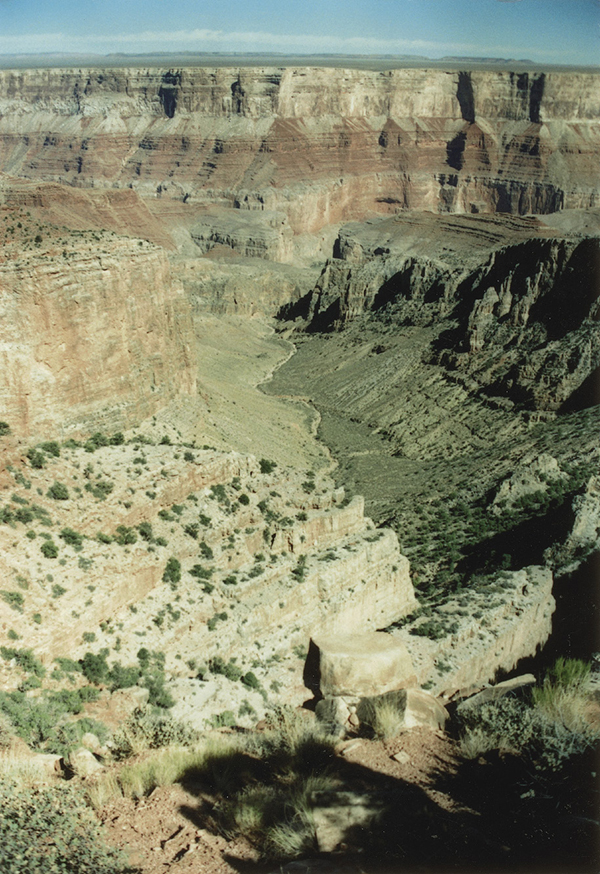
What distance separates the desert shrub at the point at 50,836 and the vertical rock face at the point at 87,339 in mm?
21763

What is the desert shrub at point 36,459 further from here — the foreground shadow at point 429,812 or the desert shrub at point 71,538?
the foreground shadow at point 429,812

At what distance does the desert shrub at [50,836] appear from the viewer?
1132 cm

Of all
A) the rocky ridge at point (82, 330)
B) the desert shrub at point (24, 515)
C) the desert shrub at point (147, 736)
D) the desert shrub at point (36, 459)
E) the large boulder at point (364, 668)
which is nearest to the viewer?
the desert shrub at point (147, 736)

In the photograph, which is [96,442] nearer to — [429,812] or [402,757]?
[402,757]

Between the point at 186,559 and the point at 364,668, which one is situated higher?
the point at 186,559

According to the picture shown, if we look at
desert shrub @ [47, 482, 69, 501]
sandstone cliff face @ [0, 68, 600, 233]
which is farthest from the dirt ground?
sandstone cliff face @ [0, 68, 600, 233]

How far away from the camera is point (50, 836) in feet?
40.0

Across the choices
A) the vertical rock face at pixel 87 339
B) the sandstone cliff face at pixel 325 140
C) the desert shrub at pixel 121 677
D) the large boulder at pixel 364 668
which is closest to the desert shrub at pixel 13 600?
the desert shrub at pixel 121 677

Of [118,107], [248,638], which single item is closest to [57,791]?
[248,638]

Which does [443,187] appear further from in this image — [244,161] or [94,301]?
[94,301]

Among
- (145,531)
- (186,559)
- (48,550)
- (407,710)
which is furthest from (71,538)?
(407,710)

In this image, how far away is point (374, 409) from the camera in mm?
70312

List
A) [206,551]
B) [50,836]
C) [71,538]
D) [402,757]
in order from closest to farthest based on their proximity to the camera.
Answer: [50,836]
[402,757]
[71,538]
[206,551]

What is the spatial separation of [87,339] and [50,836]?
2746 cm
